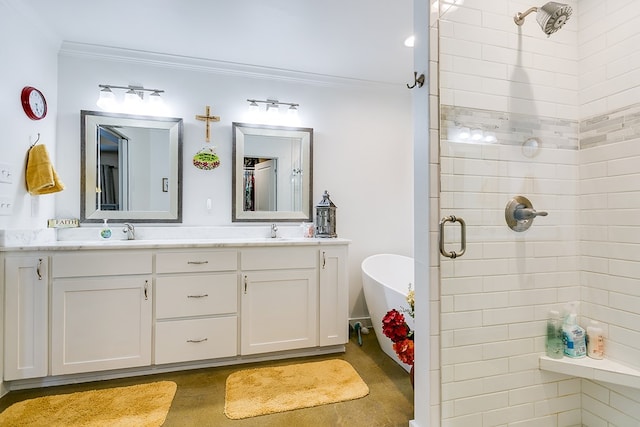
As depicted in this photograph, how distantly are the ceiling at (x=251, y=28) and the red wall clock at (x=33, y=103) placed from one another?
484mm

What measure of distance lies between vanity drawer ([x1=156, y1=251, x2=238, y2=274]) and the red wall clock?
1.28 metres

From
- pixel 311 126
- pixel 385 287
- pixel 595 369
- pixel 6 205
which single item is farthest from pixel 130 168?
pixel 595 369

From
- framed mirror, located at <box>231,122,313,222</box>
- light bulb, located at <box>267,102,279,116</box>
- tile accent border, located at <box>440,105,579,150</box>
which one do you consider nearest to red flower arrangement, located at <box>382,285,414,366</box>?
tile accent border, located at <box>440,105,579,150</box>

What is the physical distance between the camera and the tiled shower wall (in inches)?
53.9

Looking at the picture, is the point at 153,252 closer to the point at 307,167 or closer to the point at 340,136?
the point at 307,167

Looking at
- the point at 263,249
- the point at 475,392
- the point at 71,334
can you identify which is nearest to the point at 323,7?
the point at 263,249

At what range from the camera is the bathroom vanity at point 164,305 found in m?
1.90

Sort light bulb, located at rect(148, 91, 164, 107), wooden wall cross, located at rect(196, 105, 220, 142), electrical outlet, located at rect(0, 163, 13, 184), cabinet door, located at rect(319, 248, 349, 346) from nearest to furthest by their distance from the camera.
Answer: electrical outlet, located at rect(0, 163, 13, 184), cabinet door, located at rect(319, 248, 349, 346), light bulb, located at rect(148, 91, 164, 107), wooden wall cross, located at rect(196, 105, 220, 142)

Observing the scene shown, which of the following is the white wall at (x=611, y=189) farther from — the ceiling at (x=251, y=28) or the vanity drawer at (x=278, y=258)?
the vanity drawer at (x=278, y=258)

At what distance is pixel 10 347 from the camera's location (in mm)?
1855

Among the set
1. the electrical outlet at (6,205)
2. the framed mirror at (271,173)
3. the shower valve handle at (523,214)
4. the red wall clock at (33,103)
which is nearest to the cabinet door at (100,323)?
the electrical outlet at (6,205)

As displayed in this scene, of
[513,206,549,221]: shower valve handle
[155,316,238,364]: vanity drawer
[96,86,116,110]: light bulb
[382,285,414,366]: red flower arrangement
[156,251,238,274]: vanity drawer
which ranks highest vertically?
[96,86,116,110]: light bulb

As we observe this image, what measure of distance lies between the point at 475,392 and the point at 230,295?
160cm

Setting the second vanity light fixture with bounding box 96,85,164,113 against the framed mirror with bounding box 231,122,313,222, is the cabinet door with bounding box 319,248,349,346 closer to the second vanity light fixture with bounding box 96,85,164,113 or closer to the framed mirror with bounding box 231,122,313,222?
the framed mirror with bounding box 231,122,313,222
